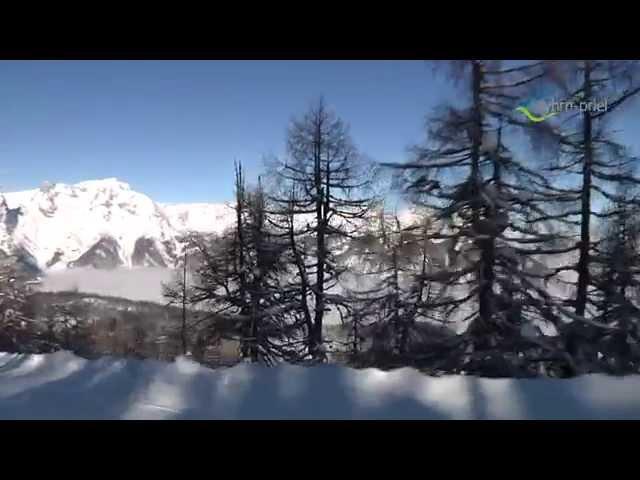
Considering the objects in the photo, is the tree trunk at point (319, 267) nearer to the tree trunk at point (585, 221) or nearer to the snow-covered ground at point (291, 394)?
the snow-covered ground at point (291, 394)

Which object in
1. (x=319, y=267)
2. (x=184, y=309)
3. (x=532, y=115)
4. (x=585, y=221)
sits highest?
(x=532, y=115)

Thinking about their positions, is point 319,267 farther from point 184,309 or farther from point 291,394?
point 291,394

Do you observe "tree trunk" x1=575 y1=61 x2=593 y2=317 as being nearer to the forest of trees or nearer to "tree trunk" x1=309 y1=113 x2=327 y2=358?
the forest of trees

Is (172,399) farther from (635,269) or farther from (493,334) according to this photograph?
(635,269)

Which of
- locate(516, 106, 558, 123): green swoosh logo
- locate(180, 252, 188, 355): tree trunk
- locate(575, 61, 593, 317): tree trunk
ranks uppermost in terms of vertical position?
locate(516, 106, 558, 123): green swoosh logo

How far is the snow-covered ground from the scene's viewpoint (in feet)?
8.47

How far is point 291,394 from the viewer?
9.37 feet

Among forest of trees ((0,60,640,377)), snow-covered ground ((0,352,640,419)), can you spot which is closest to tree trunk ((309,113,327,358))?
forest of trees ((0,60,640,377))

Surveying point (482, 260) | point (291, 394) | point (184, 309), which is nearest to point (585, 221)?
point (482, 260)

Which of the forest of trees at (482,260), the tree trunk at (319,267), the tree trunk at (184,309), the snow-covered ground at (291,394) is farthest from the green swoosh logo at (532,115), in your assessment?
the tree trunk at (184,309)

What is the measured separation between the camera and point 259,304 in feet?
25.4

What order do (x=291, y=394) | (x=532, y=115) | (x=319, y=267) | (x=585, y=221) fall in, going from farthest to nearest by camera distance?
(x=319, y=267) → (x=585, y=221) → (x=532, y=115) → (x=291, y=394)

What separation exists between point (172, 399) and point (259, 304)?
4912mm
